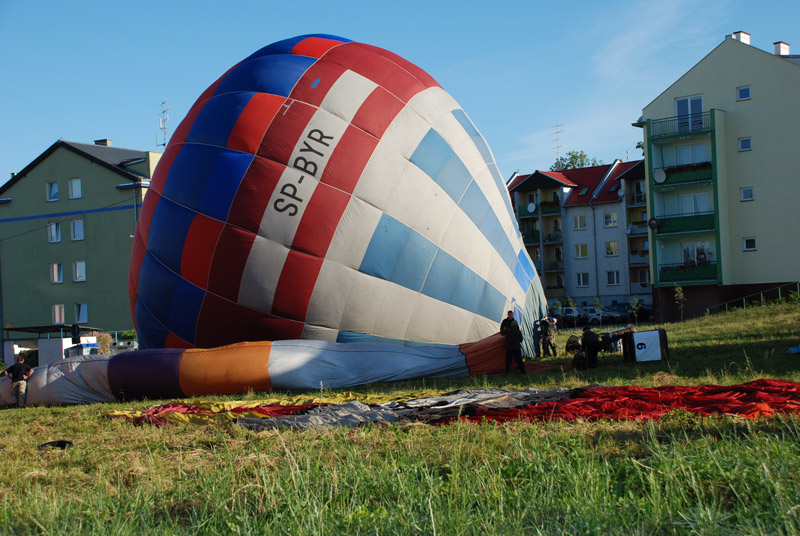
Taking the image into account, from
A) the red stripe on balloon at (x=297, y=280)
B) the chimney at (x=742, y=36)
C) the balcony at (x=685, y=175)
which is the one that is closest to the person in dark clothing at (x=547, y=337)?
the red stripe on balloon at (x=297, y=280)

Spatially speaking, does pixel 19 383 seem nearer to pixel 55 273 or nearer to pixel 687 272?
pixel 687 272

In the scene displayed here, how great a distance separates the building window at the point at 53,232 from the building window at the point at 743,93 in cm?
3388

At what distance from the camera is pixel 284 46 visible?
1393 centimetres

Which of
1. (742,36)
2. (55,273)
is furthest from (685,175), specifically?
(55,273)

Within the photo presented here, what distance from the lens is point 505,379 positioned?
37.3 feet

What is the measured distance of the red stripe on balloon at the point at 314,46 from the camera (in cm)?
1350

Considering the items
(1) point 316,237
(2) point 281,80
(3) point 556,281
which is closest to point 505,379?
(1) point 316,237

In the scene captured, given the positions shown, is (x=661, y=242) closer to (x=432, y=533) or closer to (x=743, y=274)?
(x=743, y=274)

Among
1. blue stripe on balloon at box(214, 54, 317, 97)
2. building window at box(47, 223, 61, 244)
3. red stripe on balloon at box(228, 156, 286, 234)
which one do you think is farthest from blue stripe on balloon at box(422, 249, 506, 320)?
building window at box(47, 223, 61, 244)

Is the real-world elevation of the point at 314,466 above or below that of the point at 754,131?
below

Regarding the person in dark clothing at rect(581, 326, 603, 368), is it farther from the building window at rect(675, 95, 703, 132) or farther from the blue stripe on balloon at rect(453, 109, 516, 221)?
the building window at rect(675, 95, 703, 132)

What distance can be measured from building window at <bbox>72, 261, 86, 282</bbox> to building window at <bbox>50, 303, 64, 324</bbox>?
166 cm

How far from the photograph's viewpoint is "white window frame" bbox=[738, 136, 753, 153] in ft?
107

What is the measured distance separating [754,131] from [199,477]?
32.8 m
